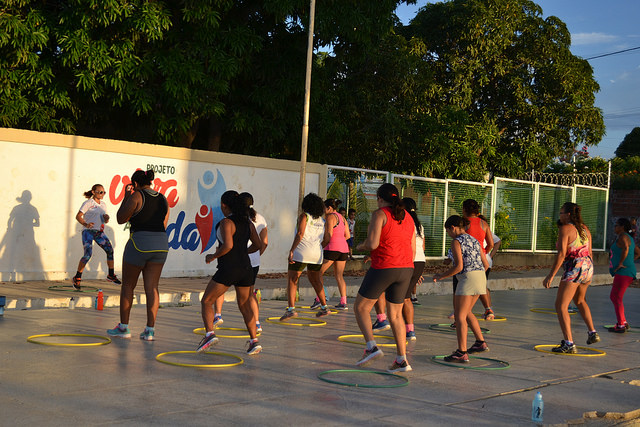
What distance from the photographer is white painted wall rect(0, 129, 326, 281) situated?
1524 cm

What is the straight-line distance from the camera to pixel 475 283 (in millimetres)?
9352

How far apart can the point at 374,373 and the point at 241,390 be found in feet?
5.48

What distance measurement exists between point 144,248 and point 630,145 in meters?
71.7

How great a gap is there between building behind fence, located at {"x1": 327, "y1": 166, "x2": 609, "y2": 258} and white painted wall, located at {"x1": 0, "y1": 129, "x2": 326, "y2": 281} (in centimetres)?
293

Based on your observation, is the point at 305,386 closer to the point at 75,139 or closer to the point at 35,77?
the point at 75,139

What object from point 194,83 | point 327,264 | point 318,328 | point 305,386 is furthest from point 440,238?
A: point 305,386

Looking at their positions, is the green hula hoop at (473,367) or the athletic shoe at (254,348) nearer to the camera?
the green hula hoop at (473,367)

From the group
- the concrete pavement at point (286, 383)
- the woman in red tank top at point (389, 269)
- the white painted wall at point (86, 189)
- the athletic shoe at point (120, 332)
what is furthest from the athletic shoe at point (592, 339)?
the white painted wall at point (86, 189)

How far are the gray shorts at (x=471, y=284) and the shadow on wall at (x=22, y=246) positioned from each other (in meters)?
9.19

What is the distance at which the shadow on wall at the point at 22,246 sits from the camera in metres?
15.2

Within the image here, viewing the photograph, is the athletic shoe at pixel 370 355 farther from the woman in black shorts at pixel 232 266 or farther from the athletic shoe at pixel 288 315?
the athletic shoe at pixel 288 315

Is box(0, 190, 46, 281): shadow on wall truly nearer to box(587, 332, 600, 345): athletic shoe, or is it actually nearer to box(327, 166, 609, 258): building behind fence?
box(327, 166, 609, 258): building behind fence

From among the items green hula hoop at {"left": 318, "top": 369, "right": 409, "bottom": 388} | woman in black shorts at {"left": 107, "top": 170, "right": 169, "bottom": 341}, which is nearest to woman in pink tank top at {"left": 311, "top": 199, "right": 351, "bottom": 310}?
woman in black shorts at {"left": 107, "top": 170, "right": 169, "bottom": 341}

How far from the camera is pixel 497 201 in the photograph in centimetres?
2748
